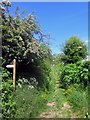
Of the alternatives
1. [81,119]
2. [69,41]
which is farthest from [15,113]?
[69,41]

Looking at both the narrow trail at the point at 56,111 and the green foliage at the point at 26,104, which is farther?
Answer: the narrow trail at the point at 56,111

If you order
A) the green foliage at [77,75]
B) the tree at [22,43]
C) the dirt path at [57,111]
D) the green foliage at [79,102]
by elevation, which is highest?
the tree at [22,43]

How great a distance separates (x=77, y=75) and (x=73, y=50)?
5.24m

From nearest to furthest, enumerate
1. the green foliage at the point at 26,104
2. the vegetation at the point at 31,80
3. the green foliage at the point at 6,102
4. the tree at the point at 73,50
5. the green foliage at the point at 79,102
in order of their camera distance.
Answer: the green foliage at the point at 6,102 < the green foliage at the point at 26,104 < the vegetation at the point at 31,80 < the green foliage at the point at 79,102 < the tree at the point at 73,50

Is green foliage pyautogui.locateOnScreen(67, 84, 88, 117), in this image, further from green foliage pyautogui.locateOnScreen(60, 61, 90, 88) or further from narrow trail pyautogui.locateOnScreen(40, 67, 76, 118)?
green foliage pyautogui.locateOnScreen(60, 61, 90, 88)

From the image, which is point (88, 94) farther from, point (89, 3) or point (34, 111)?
point (89, 3)

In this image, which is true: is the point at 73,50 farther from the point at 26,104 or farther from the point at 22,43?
the point at 26,104

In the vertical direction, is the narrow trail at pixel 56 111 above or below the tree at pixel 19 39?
below

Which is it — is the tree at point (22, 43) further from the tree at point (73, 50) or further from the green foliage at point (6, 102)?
the tree at point (73, 50)

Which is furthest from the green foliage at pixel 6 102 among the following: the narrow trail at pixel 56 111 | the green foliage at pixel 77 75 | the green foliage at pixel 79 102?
the green foliage at pixel 77 75

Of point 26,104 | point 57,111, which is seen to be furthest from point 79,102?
point 26,104

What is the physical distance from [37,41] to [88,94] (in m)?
2.70

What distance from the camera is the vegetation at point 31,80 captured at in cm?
701

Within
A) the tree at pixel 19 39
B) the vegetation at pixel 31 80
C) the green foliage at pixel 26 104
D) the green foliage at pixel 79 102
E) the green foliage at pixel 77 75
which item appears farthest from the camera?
the green foliage at pixel 77 75
